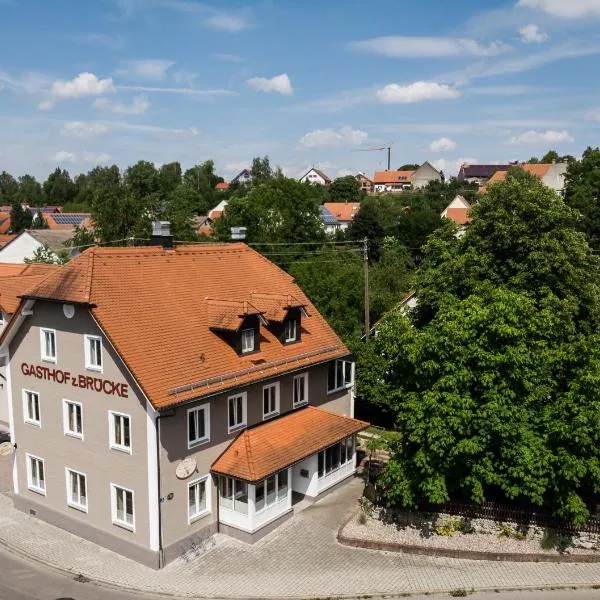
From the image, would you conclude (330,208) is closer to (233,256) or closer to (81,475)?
(233,256)

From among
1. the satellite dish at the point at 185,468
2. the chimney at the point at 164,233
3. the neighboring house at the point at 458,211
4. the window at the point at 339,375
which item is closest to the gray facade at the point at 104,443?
the satellite dish at the point at 185,468

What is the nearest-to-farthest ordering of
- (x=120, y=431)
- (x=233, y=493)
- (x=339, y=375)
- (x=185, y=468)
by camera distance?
(x=185, y=468), (x=120, y=431), (x=233, y=493), (x=339, y=375)

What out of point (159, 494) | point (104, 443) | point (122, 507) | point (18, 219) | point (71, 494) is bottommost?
point (71, 494)

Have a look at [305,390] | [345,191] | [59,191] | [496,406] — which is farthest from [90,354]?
[59,191]

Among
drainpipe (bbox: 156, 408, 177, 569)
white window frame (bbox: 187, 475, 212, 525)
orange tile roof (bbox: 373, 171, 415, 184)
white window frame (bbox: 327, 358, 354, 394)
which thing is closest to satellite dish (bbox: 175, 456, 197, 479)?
white window frame (bbox: 187, 475, 212, 525)

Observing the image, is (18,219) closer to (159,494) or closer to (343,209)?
(343,209)

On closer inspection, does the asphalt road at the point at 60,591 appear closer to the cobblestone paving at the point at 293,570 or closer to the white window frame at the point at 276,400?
the cobblestone paving at the point at 293,570

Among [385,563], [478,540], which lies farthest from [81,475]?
[478,540]
